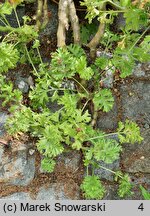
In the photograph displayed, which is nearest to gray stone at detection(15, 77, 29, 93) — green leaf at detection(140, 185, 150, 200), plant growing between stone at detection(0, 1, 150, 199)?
plant growing between stone at detection(0, 1, 150, 199)

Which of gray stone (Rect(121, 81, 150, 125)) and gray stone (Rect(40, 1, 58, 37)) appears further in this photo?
gray stone (Rect(40, 1, 58, 37))

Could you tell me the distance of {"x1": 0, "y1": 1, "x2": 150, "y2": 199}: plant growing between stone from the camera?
110 inches

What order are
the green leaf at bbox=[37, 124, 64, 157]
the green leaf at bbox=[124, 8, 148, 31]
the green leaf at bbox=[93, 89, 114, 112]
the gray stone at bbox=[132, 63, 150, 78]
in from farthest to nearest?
1. the gray stone at bbox=[132, 63, 150, 78]
2. the green leaf at bbox=[93, 89, 114, 112]
3. the green leaf at bbox=[37, 124, 64, 157]
4. the green leaf at bbox=[124, 8, 148, 31]

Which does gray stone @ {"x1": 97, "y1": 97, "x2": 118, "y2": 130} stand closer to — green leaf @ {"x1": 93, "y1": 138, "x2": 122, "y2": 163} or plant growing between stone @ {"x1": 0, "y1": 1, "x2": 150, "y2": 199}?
plant growing between stone @ {"x1": 0, "y1": 1, "x2": 150, "y2": 199}

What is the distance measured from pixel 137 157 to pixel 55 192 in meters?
0.58

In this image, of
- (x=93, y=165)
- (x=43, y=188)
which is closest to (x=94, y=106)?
(x=93, y=165)

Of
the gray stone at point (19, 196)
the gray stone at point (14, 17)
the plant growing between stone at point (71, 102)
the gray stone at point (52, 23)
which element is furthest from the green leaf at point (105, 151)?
the gray stone at point (14, 17)

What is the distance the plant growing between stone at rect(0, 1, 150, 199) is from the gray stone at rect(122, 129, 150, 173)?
2.9 inches

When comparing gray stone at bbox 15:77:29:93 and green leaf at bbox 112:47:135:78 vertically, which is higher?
green leaf at bbox 112:47:135:78

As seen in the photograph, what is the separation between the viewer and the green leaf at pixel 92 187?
9.37 feet

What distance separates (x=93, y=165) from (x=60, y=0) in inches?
44.9

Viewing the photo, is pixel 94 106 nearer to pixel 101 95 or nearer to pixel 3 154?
pixel 101 95

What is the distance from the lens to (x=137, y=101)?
3207 millimetres

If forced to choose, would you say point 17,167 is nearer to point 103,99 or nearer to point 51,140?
point 51,140
